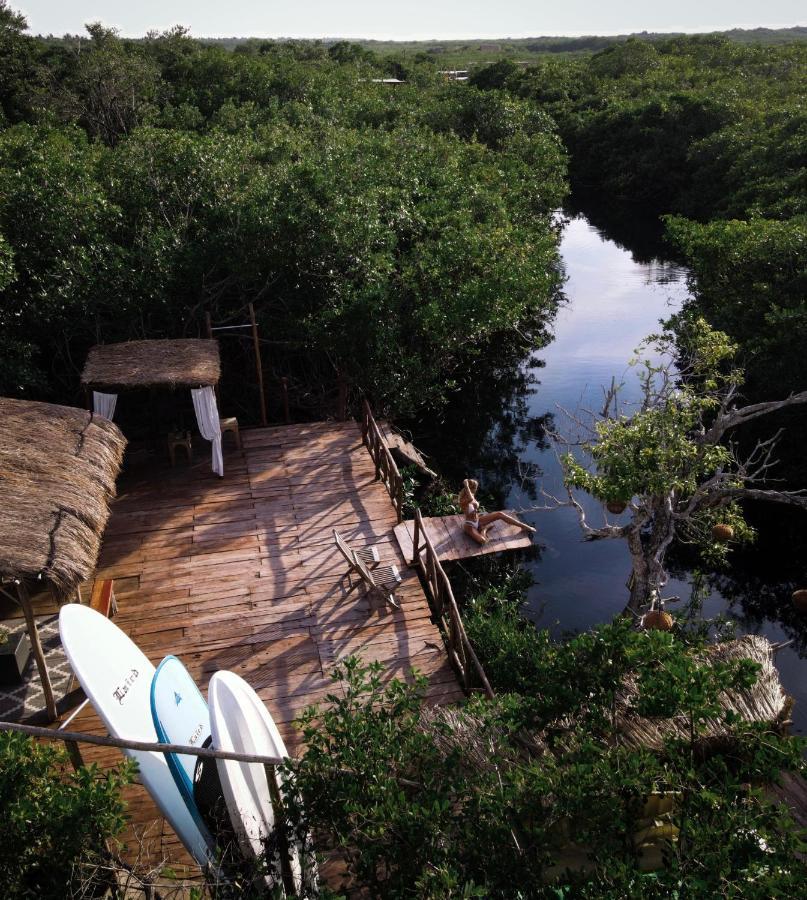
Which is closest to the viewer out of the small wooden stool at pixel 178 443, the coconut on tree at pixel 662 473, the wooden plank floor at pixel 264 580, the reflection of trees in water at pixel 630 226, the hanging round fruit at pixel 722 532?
the wooden plank floor at pixel 264 580

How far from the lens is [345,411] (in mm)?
15953

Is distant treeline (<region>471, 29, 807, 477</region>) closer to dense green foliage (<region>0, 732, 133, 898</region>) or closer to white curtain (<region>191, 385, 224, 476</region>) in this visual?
white curtain (<region>191, 385, 224, 476</region>)

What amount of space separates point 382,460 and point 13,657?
605 cm

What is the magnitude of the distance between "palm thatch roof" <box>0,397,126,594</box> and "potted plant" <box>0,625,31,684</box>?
146 centimetres

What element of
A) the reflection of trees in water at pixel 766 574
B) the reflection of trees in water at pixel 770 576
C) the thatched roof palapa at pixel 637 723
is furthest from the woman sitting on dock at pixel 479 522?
the reflection of trees in water at pixel 770 576

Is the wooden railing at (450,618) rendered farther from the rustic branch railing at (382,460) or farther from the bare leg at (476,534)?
Answer: the rustic branch railing at (382,460)

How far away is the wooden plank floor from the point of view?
9.23 m

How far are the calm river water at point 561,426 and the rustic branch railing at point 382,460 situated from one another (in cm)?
367

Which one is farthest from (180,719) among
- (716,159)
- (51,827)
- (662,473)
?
(716,159)

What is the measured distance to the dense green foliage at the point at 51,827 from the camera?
15.6 ft

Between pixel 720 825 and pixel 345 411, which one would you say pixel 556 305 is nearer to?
pixel 345 411

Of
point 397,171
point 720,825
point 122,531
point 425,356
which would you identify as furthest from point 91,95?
point 720,825

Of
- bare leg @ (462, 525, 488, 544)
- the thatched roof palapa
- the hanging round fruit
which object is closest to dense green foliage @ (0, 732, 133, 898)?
the thatched roof palapa

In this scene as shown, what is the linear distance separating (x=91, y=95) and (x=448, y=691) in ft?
109
